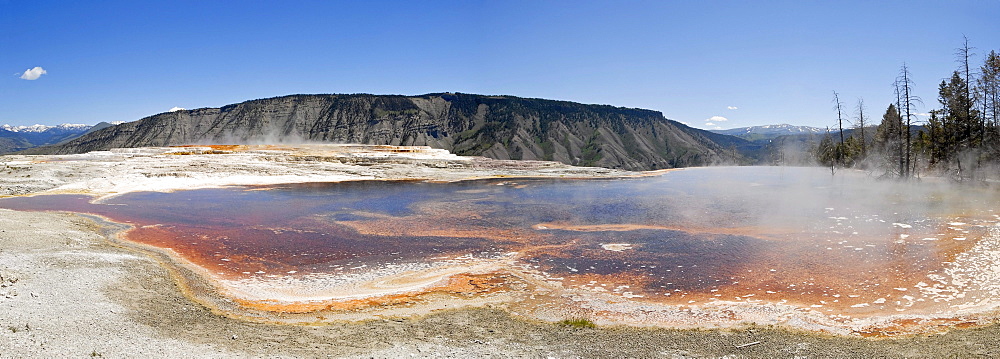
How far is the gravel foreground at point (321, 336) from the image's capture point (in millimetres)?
7328

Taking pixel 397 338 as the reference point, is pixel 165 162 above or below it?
above

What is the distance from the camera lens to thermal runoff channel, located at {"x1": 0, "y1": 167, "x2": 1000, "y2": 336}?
36.9 feet

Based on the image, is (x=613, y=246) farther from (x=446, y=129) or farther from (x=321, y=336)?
(x=446, y=129)

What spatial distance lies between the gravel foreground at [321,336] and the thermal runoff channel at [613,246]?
5.22 ft

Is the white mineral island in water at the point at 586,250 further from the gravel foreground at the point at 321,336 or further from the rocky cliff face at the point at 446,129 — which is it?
the rocky cliff face at the point at 446,129

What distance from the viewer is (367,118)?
6752 inches

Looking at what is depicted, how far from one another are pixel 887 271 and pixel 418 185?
3365 centimetres

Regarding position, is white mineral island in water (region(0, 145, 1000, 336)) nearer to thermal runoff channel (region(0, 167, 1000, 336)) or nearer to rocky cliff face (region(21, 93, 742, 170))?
thermal runoff channel (region(0, 167, 1000, 336))

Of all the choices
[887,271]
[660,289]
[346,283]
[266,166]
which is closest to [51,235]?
[346,283]

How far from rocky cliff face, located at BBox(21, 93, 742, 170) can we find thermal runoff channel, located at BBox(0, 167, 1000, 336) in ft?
398

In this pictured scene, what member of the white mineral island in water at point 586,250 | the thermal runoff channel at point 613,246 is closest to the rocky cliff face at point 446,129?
the white mineral island in water at point 586,250

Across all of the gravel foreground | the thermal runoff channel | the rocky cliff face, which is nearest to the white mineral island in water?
the thermal runoff channel

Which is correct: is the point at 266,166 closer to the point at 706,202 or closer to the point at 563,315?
the point at 706,202

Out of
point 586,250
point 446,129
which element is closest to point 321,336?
point 586,250
